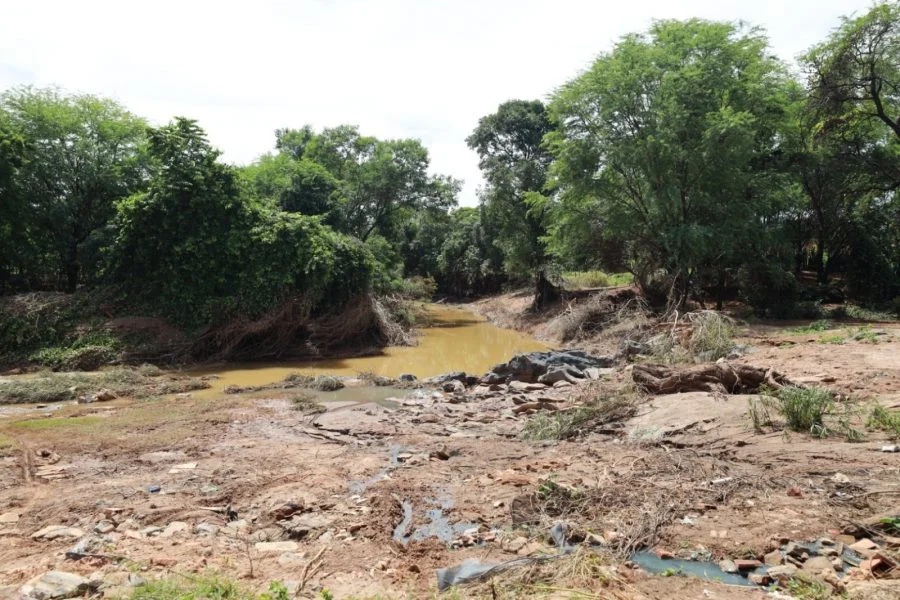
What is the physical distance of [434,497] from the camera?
6.20m

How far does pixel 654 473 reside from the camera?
611 cm

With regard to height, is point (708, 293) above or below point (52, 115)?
below

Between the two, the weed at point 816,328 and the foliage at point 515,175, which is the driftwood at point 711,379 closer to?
the weed at point 816,328

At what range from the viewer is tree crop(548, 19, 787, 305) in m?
18.1

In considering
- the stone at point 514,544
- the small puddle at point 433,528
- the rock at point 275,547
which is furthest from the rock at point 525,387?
the rock at point 275,547

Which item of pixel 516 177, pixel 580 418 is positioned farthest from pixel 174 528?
pixel 516 177

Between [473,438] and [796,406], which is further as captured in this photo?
[473,438]

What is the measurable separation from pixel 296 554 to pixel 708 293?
22.7 metres

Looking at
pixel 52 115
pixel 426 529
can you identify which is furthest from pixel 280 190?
pixel 426 529

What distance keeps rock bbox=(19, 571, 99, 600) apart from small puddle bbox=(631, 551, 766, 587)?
394cm

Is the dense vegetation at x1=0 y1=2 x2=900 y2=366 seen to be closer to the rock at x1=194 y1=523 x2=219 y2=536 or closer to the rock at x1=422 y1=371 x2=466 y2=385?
the rock at x1=422 y1=371 x2=466 y2=385

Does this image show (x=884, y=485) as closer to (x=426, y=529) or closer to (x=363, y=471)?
(x=426, y=529)

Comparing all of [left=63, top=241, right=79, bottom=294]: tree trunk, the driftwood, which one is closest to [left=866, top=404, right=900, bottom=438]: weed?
the driftwood

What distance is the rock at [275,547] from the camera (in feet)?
15.8
